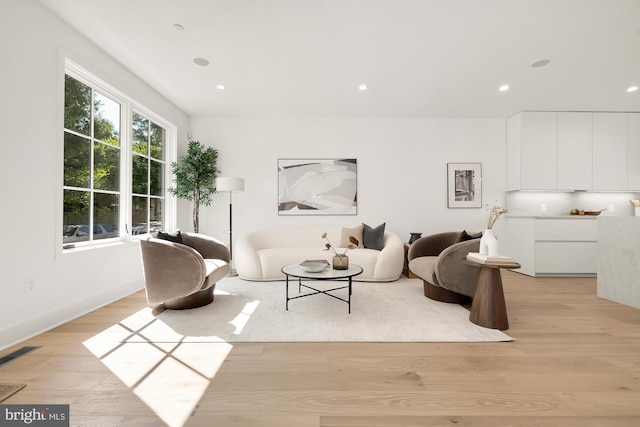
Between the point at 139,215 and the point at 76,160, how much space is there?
1.16 m

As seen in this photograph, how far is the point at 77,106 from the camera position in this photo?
8.92 ft

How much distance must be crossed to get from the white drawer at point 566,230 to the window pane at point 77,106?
20.0ft

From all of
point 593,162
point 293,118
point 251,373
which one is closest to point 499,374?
point 251,373

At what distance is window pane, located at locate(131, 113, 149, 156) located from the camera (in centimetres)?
364

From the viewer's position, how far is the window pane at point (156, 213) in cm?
399

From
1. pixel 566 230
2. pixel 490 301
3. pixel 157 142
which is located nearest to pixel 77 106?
pixel 157 142

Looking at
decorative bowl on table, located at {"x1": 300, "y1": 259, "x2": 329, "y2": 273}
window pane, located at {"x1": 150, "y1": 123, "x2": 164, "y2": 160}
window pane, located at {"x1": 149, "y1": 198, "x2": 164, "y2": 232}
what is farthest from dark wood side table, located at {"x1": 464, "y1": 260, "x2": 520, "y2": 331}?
window pane, located at {"x1": 150, "y1": 123, "x2": 164, "y2": 160}

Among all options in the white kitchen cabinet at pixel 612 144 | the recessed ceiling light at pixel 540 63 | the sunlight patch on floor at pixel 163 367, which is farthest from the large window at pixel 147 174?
the white kitchen cabinet at pixel 612 144

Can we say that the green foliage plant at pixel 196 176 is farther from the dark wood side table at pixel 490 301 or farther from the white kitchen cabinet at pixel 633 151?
the white kitchen cabinet at pixel 633 151

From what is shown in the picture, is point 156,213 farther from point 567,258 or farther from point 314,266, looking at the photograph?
point 567,258

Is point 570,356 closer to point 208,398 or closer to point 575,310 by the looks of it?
point 575,310

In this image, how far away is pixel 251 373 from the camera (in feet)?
5.37

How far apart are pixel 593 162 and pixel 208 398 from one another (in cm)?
626

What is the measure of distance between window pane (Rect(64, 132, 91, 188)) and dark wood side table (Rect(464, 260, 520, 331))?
3.91 meters
